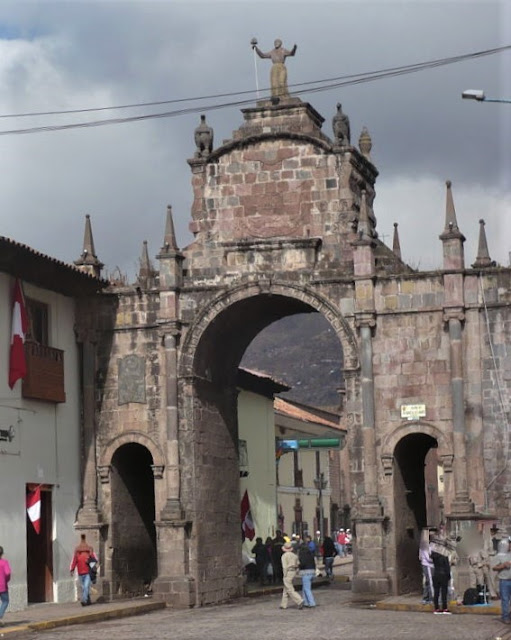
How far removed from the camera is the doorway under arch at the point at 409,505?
34781mm

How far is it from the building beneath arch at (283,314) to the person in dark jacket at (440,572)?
3814 mm

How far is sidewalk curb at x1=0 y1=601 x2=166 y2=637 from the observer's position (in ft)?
89.9

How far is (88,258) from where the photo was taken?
3725 cm

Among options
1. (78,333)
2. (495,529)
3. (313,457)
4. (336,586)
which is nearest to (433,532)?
(495,529)

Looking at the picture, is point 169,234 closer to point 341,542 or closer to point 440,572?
point 440,572

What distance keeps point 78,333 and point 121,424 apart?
8.50 ft

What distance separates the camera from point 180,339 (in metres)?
36.2

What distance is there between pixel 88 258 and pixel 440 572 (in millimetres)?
13082

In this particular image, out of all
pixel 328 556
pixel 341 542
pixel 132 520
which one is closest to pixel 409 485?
pixel 132 520

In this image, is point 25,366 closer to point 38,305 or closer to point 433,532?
point 38,305

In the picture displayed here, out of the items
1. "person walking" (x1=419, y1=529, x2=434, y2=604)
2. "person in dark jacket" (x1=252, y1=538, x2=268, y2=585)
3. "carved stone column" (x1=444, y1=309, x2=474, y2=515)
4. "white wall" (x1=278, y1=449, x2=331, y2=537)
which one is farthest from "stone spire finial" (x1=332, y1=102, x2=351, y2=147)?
"white wall" (x1=278, y1=449, x2=331, y2=537)

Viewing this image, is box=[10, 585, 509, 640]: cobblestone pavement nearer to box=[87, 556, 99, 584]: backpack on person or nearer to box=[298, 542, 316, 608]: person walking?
box=[298, 542, 316, 608]: person walking

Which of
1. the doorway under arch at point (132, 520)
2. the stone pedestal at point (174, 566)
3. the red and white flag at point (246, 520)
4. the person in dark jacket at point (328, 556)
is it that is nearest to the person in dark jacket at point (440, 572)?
the stone pedestal at point (174, 566)

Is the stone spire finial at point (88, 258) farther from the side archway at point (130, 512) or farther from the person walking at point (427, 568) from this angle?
the person walking at point (427, 568)
